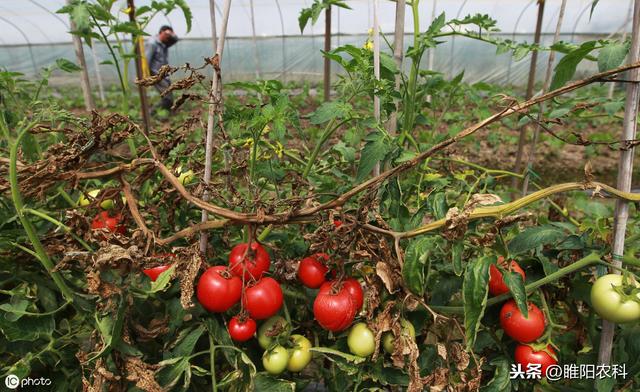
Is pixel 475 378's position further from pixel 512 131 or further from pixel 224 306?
pixel 512 131

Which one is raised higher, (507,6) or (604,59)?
(507,6)

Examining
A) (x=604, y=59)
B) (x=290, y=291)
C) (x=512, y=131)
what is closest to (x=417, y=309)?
(x=290, y=291)

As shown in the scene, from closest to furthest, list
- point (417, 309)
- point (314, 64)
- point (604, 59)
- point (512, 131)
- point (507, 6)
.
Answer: point (604, 59)
point (417, 309)
point (512, 131)
point (507, 6)
point (314, 64)

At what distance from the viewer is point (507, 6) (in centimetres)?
723

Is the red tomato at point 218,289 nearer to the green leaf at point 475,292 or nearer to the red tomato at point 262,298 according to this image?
the red tomato at point 262,298

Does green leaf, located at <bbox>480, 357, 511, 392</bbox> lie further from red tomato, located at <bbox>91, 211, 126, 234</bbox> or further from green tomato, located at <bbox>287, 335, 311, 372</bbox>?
red tomato, located at <bbox>91, 211, 126, 234</bbox>

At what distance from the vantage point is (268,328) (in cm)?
82

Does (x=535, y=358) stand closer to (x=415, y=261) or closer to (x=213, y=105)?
(x=415, y=261)

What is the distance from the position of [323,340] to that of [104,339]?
400mm

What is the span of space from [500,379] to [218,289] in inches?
20.7

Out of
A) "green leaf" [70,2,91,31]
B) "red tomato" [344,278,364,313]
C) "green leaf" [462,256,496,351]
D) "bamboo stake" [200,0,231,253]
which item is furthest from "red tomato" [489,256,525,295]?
"green leaf" [70,2,91,31]

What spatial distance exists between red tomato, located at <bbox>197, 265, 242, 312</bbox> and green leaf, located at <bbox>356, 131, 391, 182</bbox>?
30 cm

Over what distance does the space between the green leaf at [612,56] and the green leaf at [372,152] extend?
37 centimetres

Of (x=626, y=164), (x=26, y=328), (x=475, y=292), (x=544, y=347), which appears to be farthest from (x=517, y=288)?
(x=26, y=328)
